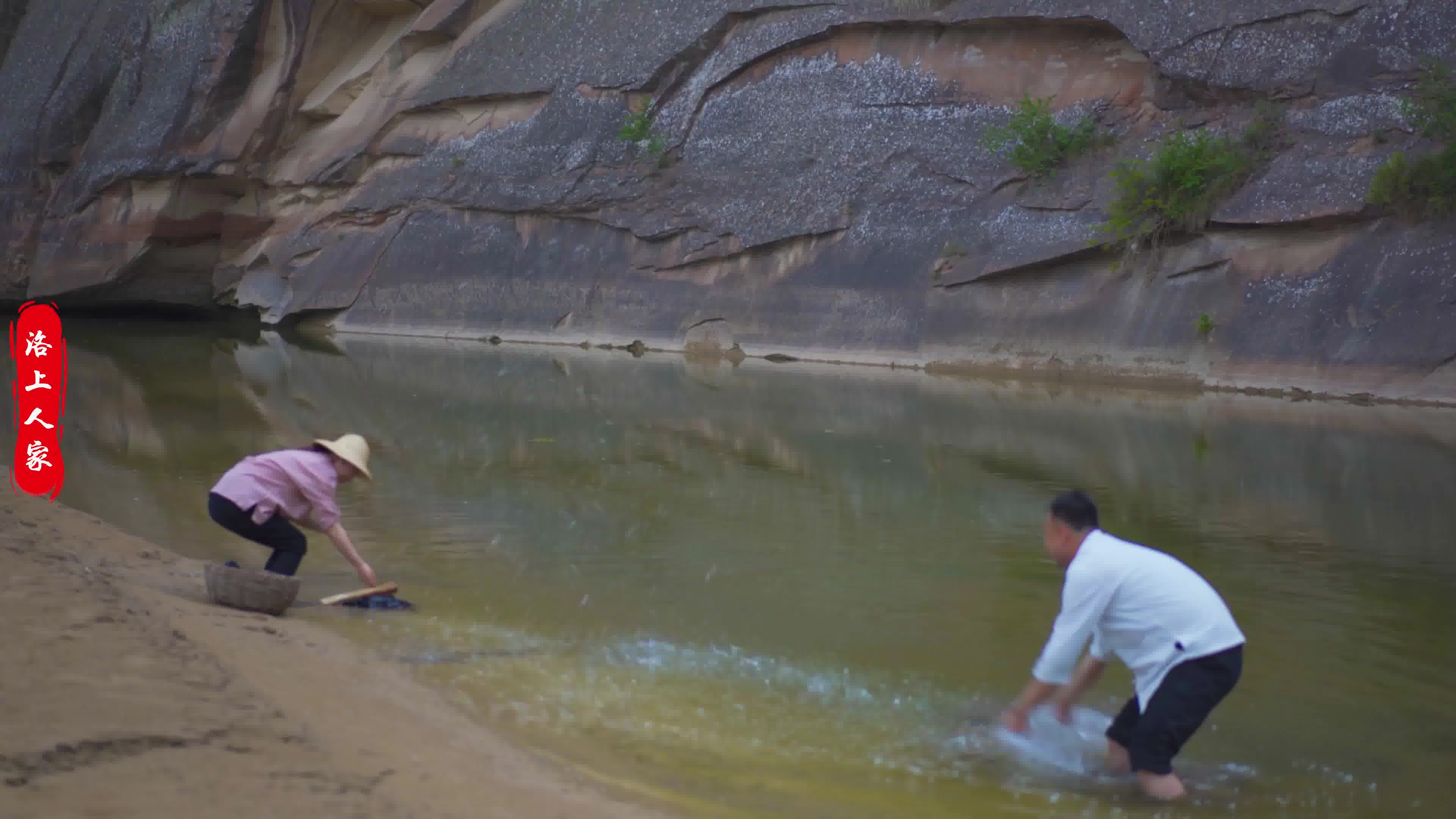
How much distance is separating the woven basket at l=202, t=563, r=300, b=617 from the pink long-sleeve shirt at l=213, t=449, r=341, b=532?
1.63 feet

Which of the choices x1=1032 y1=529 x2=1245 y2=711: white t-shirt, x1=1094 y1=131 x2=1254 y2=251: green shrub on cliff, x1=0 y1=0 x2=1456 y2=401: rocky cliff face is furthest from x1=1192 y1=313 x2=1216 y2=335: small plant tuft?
x1=1032 y1=529 x2=1245 y2=711: white t-shirt

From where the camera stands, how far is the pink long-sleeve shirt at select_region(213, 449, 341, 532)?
23.9ft

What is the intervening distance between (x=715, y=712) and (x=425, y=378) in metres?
15.9

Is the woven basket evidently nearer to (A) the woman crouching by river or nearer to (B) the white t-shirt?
(A) the woman crouching by river

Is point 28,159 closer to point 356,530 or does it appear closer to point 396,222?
point 396,222

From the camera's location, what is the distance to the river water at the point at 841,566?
5359mm

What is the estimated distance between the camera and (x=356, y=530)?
960 centimetres

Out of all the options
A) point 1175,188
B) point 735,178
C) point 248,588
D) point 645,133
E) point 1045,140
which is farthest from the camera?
point 645,133

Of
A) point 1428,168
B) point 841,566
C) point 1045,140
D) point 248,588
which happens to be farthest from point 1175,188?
point 248,588

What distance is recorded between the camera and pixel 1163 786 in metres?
4.93

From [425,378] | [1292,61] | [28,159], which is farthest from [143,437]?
[28,159]

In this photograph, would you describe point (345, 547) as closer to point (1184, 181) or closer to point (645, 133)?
point (1184, 181)

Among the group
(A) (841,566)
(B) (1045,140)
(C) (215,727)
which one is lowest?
(C) (215,727)

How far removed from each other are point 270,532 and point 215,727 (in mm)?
3427
